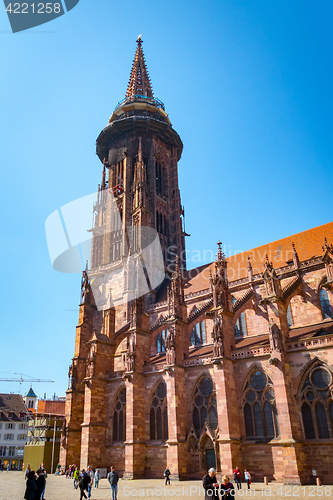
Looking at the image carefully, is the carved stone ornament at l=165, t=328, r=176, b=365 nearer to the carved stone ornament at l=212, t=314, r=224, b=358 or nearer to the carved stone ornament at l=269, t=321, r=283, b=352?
the carved stone ornament at l=212, t=314, r=224, b=358

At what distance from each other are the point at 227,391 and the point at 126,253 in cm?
2051

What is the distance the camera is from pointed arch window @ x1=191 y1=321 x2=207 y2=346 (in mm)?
31406

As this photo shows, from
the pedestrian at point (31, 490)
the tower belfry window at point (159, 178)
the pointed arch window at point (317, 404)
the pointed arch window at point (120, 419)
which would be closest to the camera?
the pedestrian at point (31, 490)

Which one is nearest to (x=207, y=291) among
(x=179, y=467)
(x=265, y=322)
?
(x=265, y=322)

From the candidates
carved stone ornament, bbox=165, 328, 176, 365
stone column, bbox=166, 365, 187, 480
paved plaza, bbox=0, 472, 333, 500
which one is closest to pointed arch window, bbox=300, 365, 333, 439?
paved plaza, bbox=0, 472, 333, 500

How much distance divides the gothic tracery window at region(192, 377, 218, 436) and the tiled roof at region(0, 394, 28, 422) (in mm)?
43002

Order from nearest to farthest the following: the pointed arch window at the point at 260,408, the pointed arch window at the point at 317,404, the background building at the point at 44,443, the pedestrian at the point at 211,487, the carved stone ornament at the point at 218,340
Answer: the pedestrian at the point at 211,487
the pointed arch window at the point at 317,404
the pointed arch window at the point at 260,408
the carved stone ornament at the point at 218,340
the background building at the point at 44,443

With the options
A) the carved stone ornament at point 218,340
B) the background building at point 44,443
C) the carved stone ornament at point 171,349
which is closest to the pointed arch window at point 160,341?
the carved stone ornament at point 171,349

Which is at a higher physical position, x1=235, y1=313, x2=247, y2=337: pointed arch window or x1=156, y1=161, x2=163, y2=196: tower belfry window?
x1=156, y1=161, x2=163, y2=196: tower belfry window

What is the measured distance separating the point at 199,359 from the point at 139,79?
4569 cm

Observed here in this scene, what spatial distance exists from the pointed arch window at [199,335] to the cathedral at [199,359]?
0.16 m

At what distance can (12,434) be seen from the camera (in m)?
56.0

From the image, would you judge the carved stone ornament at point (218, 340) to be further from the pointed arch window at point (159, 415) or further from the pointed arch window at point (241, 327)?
the pointed arch window at point (241, 327)

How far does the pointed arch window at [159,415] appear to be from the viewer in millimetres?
25828
